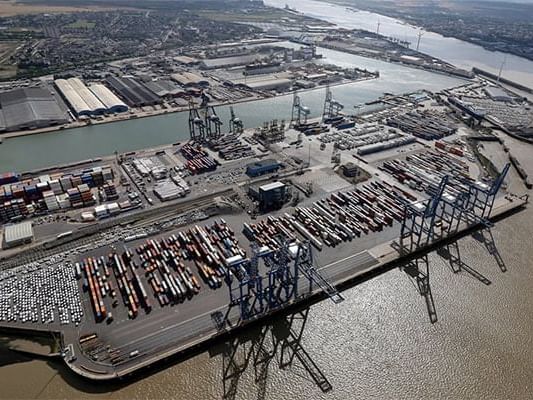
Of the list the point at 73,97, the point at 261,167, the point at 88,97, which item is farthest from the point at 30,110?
the point at 261,167

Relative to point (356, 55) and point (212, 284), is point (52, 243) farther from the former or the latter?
point (356, 55)

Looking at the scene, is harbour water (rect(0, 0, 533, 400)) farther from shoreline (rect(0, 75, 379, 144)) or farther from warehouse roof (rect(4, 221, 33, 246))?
shoreline (rect(0, 75, 379, 144))

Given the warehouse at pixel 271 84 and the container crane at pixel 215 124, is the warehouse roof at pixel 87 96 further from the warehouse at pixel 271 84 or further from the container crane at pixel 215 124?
the warehouse at pixel 271 84

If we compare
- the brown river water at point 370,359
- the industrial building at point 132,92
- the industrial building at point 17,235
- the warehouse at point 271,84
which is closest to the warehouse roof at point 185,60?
the industrial building at point 132,92

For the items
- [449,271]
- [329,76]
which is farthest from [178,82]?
[449,271]

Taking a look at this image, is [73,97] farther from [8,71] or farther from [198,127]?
[8,71]

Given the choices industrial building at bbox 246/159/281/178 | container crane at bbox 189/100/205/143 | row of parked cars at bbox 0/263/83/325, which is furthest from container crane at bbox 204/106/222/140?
row of parked cars at bbox 0/263/83/325
